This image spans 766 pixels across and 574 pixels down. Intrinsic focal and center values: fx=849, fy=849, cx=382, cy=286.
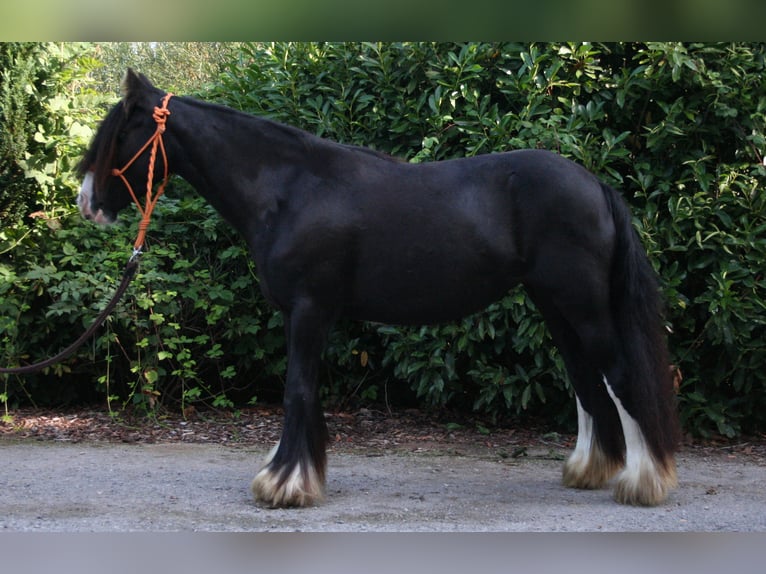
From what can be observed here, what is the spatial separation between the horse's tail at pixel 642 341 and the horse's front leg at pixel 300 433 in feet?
5.03

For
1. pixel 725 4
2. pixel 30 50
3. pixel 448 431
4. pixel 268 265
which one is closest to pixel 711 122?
pixel 448 431

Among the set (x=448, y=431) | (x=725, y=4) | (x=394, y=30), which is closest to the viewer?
(x=725, y=4)

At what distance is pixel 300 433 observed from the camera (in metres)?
4.24

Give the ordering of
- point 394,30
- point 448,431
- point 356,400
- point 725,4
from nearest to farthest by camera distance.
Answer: point 725,4 → point 394,30 → point 448,431 → point 356,400

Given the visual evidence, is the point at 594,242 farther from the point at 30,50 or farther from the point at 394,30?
the point at 30,50

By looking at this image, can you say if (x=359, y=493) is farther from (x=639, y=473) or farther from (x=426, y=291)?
(x=639, y=473)

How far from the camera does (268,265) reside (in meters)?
4.32

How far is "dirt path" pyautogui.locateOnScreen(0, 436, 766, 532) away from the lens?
4.00 metres

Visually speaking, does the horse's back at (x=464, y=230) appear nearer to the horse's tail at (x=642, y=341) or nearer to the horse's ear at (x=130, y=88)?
the horse's tail at (x=642, y=341)

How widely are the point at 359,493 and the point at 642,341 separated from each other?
172 centimetres

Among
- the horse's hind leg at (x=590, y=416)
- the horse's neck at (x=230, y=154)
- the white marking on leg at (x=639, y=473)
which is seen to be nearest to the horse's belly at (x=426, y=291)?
the horse's hind leg at (x=590, y=416)

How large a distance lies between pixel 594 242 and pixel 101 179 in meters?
2.53

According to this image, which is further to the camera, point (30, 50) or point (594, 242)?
point (30, 50)

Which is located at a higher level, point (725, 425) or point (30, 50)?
point (30, 50)
